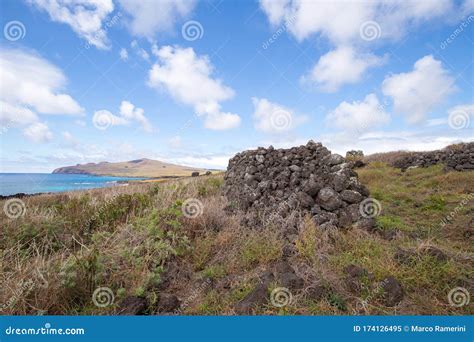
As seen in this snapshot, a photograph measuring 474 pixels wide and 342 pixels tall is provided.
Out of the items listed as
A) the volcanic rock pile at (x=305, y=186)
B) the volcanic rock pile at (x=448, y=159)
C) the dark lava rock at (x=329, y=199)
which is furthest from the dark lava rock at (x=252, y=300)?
the volcanic rock pile at (x=448, y=159)

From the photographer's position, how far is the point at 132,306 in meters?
3.15

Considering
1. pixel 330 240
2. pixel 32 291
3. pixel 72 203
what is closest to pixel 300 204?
pixel 330 240

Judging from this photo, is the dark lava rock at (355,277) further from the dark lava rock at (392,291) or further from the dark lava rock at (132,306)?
the dark lava rock at (132,306)

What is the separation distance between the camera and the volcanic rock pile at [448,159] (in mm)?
12609

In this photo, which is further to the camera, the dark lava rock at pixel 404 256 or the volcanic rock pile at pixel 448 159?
the volcanic rock pile at pixel 448 159

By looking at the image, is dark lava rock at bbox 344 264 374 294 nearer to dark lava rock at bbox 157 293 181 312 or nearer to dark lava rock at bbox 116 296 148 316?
dark lava rock at bbox 157 293 181 312

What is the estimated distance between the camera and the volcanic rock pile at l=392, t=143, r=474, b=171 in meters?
12.6

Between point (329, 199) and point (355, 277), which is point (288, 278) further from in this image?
point (329, 199)

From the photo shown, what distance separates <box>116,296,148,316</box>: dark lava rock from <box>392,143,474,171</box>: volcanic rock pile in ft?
47.2

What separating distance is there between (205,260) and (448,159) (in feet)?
47.6

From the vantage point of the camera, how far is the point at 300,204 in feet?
18.4

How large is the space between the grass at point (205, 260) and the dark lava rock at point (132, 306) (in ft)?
0.24

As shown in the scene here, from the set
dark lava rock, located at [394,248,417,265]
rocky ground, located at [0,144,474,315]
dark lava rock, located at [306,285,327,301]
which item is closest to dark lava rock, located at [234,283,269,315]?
rocky ground, located at [0,144,474,315]

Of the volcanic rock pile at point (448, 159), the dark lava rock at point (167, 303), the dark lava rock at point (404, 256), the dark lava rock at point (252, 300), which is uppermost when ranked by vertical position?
the volcanic rock pile at point (448, 159)
